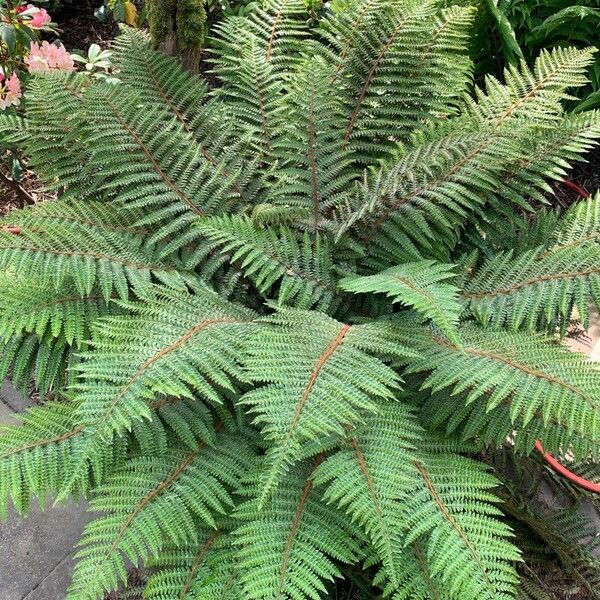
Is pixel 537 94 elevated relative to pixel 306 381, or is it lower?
elevated

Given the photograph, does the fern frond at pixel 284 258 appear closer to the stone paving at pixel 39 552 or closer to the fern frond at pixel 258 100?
the fern frond at pixel 258 100

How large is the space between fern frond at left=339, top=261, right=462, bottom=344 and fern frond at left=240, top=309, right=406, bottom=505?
13 centimetres

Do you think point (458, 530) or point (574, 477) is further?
point (574, 477)

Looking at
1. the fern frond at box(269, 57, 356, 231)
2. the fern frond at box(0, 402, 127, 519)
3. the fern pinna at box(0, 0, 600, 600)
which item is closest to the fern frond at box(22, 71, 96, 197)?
the fern pinna at box(0, 0, 600, 600)

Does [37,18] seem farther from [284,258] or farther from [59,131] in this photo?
[284,258]

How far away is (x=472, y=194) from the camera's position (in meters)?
1.82

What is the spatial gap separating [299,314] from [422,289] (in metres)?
0.32

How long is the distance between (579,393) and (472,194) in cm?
65

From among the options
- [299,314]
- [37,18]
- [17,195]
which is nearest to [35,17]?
[37,18]

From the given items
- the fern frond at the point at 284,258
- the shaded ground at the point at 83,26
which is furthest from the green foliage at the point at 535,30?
the shaded ground at the point at 83,26

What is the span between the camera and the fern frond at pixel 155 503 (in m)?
1.47

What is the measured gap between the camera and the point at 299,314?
1664 millimetres

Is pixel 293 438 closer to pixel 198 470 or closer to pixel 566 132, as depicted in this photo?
pixel 198 470

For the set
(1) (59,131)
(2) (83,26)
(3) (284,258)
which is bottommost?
(3) (284,258)
